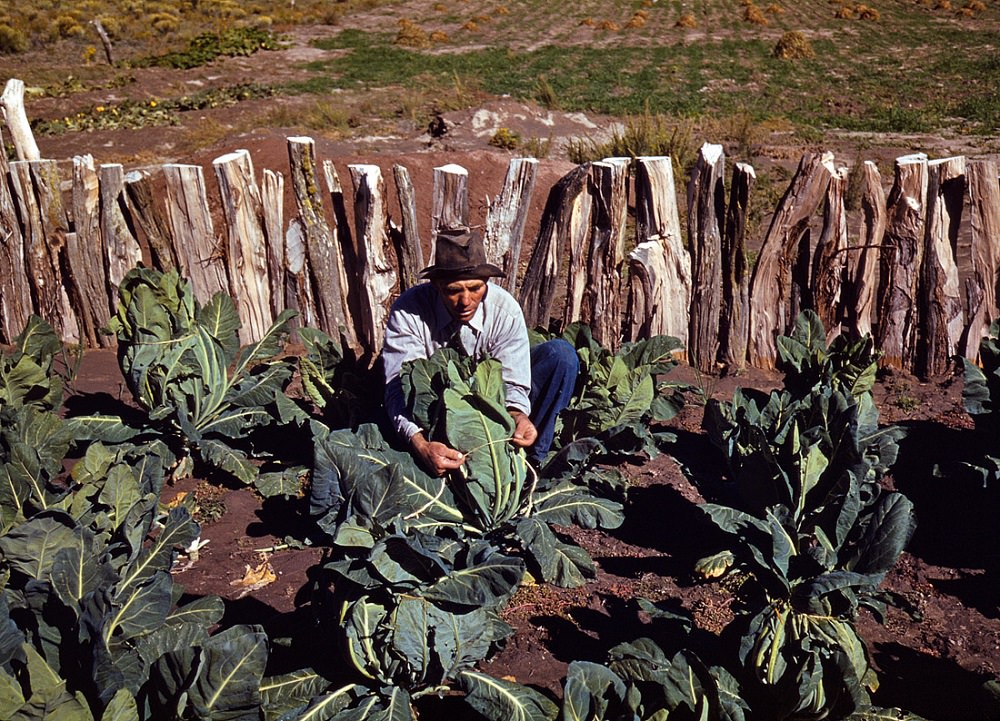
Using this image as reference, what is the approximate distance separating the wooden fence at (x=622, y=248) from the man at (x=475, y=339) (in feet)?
3.86

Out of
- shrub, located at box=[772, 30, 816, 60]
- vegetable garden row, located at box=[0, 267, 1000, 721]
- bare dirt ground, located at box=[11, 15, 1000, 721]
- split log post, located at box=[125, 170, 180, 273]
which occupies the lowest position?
bare dirt ground, located at box=[11, 15, 1000, 721]

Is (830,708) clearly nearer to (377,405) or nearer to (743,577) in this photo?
(743,577)

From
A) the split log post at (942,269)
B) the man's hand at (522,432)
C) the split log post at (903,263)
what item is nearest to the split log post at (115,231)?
the man's hand at (522,432)

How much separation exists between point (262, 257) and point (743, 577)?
11.5 ft

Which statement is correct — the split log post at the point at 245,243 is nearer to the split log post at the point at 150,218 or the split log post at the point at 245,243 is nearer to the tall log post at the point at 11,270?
the split log post at the point at 150,218

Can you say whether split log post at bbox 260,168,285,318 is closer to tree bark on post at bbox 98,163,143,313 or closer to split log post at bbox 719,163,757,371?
tree bark on post at bbox 98,163,143,313

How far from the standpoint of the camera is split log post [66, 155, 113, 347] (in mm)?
5617

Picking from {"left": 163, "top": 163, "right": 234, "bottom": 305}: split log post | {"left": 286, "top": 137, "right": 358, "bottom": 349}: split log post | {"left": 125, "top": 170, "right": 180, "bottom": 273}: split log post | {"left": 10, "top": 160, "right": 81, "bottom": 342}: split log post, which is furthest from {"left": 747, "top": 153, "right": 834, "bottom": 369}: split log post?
{"left": 10, "top": 160, "right": 81, "bottom": 342}: split log post

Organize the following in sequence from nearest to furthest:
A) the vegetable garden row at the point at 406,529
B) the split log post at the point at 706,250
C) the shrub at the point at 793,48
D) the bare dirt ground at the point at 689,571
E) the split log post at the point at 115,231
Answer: the vegetable garden row at the point at 406,529, the bare dirt ground at the point at 689,571, the split log post at the point at 706,250, the split log post at the point at 115,231, the shrub at the point at 793,48

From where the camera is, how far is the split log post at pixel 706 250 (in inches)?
201

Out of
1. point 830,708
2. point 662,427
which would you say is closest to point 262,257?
point 662,427

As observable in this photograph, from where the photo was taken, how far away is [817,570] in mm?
3088

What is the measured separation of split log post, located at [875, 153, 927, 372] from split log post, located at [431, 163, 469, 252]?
2.46m

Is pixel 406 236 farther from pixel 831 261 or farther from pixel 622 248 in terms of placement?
pixel 831 261
